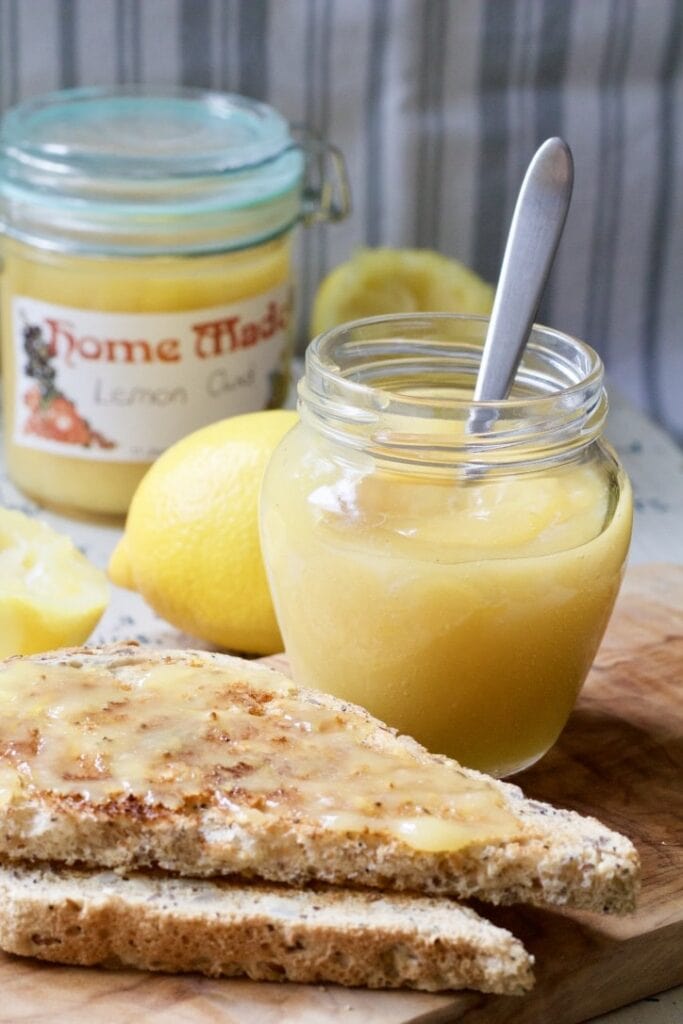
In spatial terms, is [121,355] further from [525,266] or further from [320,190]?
[525,266]

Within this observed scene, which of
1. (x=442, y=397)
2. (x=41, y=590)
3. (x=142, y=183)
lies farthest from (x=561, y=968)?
(x=142, y=183)

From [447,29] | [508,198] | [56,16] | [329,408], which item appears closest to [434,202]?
[508,198]

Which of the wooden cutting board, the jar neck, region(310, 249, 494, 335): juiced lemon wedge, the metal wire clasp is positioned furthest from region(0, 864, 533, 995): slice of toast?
region(310, 249, 494, 335): juiced lemon wedge

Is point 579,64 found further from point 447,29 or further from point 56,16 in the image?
point 56,16

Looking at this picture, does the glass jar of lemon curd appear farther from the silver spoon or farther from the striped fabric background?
the striped fabric background

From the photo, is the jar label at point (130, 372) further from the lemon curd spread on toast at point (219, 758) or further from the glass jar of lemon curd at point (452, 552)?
the lemon curd spread on toast at point (219, 758)
